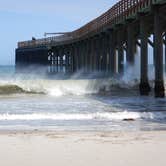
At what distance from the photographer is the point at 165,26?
82.3 feet

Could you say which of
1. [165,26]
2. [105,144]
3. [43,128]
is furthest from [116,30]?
[105,144]

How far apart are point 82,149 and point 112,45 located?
27.2 meters

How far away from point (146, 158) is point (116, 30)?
84.9ft

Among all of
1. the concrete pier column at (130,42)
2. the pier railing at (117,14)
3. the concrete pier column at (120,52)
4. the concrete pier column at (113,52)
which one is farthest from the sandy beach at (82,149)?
the concrete pier column at (113,52)

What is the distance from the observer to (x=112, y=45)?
34.0 m

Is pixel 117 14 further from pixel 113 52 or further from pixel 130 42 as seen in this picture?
pixel 113 52

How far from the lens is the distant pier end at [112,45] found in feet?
71.1

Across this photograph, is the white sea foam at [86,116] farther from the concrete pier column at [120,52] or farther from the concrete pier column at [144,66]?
the concrete pier column at [120,52]

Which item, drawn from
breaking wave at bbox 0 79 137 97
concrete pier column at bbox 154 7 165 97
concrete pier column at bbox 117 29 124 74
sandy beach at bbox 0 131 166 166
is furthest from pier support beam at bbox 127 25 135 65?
sandy beach at bbox 0 131 166 166

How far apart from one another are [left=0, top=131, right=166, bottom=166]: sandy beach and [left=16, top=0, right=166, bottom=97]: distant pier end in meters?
13.0

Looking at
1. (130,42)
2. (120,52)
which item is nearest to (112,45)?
(120,52)

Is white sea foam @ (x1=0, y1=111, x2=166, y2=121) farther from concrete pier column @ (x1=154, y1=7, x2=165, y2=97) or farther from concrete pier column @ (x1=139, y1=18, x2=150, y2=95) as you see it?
concrete pier column @ (x1=139, y1=18, x2=150, y2=95)

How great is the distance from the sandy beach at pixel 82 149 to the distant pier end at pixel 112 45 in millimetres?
12998

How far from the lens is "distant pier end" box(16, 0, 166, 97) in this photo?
21.7 metres
